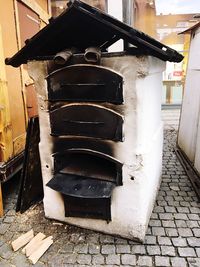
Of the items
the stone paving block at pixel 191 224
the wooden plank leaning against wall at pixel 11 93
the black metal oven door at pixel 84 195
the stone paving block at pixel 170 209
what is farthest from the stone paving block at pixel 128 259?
the wooden plank leaning against wall at pixel 11 93

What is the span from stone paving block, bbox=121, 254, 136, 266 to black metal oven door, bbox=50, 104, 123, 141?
1.33 meters

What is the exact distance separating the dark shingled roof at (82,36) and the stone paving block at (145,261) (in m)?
2.18

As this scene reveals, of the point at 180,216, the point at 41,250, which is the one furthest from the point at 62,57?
the point at 180,216

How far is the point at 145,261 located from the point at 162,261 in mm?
185

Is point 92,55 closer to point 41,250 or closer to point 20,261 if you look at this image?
point 41,250

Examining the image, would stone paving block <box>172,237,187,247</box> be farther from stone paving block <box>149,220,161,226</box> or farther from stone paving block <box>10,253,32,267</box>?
stone paving block <box>10,253,32,267</box>

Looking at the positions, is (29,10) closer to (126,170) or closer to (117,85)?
(117,85)

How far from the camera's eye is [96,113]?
2.85 meters

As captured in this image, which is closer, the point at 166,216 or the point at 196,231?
the point at 196,231

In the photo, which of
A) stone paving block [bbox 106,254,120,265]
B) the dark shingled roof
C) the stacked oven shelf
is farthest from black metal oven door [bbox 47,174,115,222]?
the dark shingled roof

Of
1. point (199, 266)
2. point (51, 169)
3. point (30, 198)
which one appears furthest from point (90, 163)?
point (199, 266)

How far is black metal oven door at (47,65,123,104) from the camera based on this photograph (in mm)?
2713

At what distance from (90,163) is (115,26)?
1859mm

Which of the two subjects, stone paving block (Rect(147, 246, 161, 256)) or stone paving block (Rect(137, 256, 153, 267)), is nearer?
stone paving block (Rect(137, 256, 153, 267))
